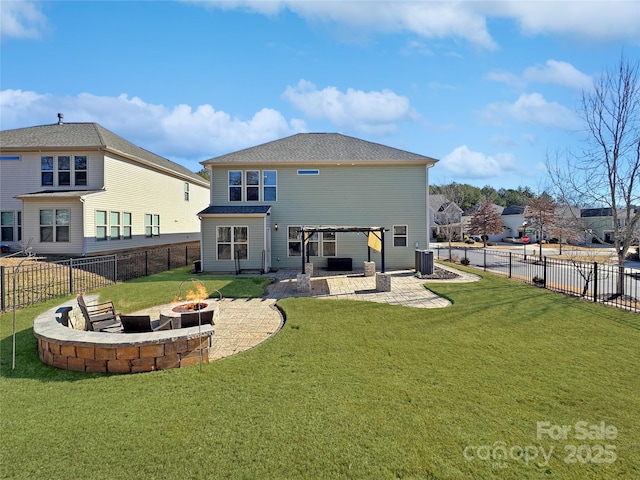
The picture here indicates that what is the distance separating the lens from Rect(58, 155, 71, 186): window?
17.9 metres

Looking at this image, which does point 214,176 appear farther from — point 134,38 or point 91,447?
point 91,447

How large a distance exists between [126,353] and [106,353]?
1.05ft

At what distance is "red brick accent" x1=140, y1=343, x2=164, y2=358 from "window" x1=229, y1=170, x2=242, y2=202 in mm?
13501

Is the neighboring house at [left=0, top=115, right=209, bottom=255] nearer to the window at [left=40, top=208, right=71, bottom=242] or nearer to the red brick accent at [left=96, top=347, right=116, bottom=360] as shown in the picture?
Answer: the window at [left=40, top=208, right=71, bottom=242]

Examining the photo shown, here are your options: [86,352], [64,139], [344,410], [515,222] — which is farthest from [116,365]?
[515,222]

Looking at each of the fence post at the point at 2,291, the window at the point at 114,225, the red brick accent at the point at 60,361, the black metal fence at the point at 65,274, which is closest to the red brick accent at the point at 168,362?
the red brick accent at the point at 60,361

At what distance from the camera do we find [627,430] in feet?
12.2

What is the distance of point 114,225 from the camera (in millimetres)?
18578

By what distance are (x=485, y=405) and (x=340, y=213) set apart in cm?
1439

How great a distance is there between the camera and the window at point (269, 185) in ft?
59.2

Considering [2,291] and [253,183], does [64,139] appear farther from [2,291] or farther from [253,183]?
[2,291]

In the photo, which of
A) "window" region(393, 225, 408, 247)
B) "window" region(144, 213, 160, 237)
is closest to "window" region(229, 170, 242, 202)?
"window" region(144, 213, 160, 237)

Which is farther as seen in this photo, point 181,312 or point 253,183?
point 253,183

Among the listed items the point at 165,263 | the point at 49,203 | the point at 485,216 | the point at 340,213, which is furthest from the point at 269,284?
the point at 485,216
